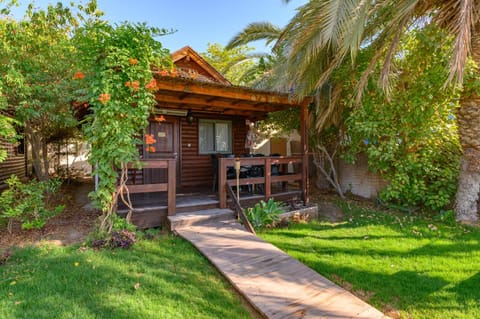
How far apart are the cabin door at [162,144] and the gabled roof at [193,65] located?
2.35 meters

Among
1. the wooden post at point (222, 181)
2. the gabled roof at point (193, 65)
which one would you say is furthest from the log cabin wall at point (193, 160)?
the wooden post at point (222, 181)

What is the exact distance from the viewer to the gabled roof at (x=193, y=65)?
8539 millimetres

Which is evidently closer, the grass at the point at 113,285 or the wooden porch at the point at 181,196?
the grass at the point at 113,285

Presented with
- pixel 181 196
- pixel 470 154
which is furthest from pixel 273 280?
pixel 470 154

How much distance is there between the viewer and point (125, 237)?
11.9ft

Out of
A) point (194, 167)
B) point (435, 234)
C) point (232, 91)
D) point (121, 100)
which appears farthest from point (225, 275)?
point (194, 167)

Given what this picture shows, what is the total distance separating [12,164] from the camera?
850cm

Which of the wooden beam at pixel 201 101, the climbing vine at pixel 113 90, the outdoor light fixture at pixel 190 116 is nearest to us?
the climbing vine at pixel 113 90

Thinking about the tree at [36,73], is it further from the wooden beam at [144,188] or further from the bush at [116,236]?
the bush at [116,236]

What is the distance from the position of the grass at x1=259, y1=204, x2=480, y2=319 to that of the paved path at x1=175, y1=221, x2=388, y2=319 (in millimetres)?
323

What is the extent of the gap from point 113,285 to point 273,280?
5.55 ft

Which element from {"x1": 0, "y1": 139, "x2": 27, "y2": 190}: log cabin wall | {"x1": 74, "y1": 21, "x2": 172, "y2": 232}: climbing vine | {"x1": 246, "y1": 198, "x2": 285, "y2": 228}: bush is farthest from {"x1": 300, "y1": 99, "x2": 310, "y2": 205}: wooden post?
{"x1": 0, "y1": 139, "x2": 27, "y2": 190}: log cabin wall

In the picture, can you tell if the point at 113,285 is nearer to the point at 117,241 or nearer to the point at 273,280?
the point at 117,241

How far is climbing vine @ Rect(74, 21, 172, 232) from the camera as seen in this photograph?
338 centimetres
